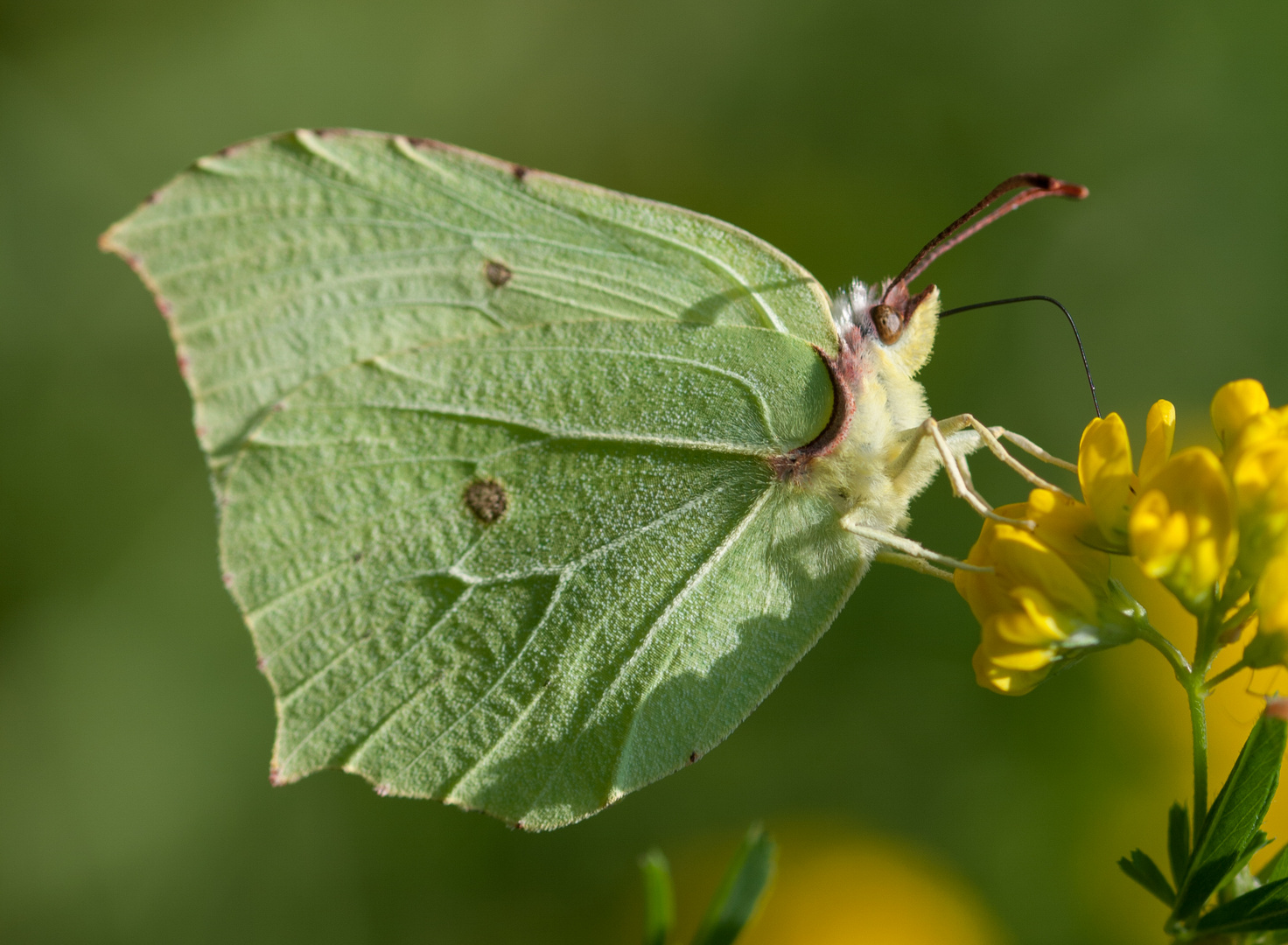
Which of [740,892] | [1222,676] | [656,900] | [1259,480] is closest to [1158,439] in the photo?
[1259,480]

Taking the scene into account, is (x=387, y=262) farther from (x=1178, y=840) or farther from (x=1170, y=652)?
(x=1178, y=840)

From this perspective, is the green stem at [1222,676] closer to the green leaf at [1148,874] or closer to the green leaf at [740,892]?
the green leaf at [1148,874]

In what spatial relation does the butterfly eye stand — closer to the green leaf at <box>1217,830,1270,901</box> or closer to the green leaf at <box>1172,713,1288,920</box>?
the green leaf at <box>1172,713,1288,920</box>

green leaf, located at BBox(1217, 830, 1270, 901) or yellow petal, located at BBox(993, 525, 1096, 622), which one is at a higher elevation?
yellow petal, located at BBox(993, 525, 1096, 622)

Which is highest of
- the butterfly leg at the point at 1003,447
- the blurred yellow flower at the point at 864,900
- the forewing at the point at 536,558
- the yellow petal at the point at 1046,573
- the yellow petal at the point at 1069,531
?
the butterfly leg at the point at 1003,447

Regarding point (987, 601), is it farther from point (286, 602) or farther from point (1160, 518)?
point (286, 602)

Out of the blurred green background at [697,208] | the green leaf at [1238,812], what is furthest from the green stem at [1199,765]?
the blurred green background at [697,208]

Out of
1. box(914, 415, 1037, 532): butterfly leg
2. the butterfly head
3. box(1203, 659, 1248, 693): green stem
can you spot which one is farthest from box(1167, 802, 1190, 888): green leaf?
the butterfly head

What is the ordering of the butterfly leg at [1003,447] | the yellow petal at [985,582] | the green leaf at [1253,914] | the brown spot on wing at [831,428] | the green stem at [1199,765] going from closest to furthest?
the green leaf at [1253,914] < the green stem at [1199,765] < the yellow petal at [985,582] < the butterfly leg at [1003,447] < the brown spot on wing at [831,428]
